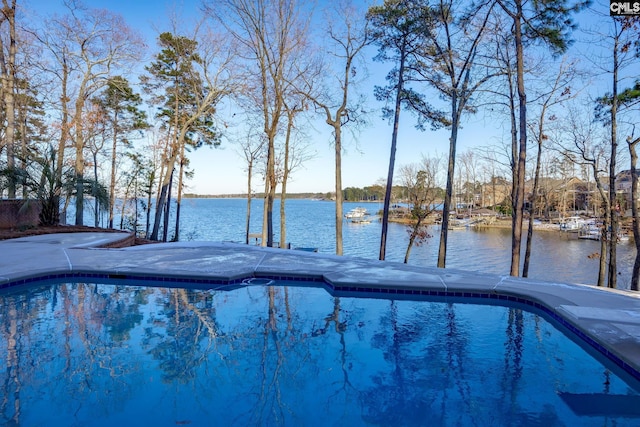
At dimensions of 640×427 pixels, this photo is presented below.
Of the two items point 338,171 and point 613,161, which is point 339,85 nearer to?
point 338,171

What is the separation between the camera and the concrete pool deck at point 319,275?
4203 millimetres

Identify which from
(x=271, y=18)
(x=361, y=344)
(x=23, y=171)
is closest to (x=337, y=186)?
(x=271, y=18)

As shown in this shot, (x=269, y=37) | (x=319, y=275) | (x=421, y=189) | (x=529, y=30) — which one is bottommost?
(x=319, y=275)

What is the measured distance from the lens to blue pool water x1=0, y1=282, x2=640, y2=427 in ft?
8.75

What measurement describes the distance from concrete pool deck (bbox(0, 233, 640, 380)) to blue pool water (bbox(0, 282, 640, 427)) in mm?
277

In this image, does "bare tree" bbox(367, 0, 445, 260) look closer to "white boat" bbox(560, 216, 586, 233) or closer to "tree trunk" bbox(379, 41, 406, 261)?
"tree trunk" bbox(379, 41, 406, 261)

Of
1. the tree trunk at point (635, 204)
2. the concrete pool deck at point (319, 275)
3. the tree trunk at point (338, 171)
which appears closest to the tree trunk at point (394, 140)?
the tree trunk at point (338, 171)

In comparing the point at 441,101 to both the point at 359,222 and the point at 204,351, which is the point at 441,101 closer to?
the point at 204,351

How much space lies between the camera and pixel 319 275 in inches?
254

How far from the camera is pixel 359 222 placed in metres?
49.9

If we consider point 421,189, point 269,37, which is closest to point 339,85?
point 269,37

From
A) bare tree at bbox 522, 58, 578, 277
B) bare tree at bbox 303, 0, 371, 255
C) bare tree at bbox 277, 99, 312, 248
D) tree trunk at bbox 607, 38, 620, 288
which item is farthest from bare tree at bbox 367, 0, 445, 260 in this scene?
tree trunk at bbox 607, 38, 620, 288

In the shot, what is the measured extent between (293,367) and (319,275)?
10.0 feet

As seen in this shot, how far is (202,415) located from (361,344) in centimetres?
181
